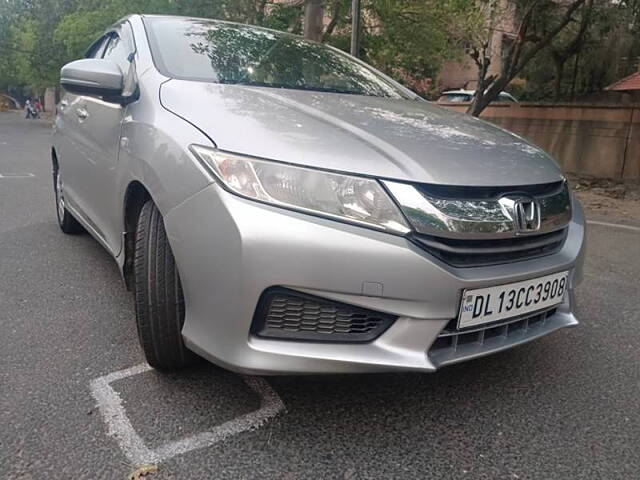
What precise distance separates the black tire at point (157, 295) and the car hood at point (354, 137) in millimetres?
443

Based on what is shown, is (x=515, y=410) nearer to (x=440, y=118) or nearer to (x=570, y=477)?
(x=570, y=477)

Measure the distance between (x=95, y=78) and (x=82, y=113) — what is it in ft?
2.90

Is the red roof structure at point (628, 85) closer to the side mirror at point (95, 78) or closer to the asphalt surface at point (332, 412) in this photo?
the asphalt surface at point (332, 412)

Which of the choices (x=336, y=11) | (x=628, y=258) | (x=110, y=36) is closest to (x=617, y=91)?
(x=336, y=11)

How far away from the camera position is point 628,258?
439 cm

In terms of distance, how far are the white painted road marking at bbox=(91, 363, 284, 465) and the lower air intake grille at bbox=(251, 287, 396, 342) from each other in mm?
448

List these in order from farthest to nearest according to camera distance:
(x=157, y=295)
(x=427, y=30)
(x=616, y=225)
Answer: (x=427, y=30) < (x=616, y=225) < (x=157, y=295)

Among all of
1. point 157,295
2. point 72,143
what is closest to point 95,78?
point 157,295

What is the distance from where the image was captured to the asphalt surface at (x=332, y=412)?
5.70 feet

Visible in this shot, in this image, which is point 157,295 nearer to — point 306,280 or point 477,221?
point 306,280

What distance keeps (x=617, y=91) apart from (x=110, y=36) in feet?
40.4

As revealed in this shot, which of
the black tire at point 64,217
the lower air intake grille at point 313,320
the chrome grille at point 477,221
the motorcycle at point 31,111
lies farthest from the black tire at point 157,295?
the motorcycle at point 31,111

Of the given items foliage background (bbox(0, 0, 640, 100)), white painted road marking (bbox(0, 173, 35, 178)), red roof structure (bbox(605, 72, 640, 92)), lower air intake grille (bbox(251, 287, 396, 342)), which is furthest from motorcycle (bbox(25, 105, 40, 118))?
lower air intake grille (bbox(251, 287, 396, 342))

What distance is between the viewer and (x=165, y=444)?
179cm
